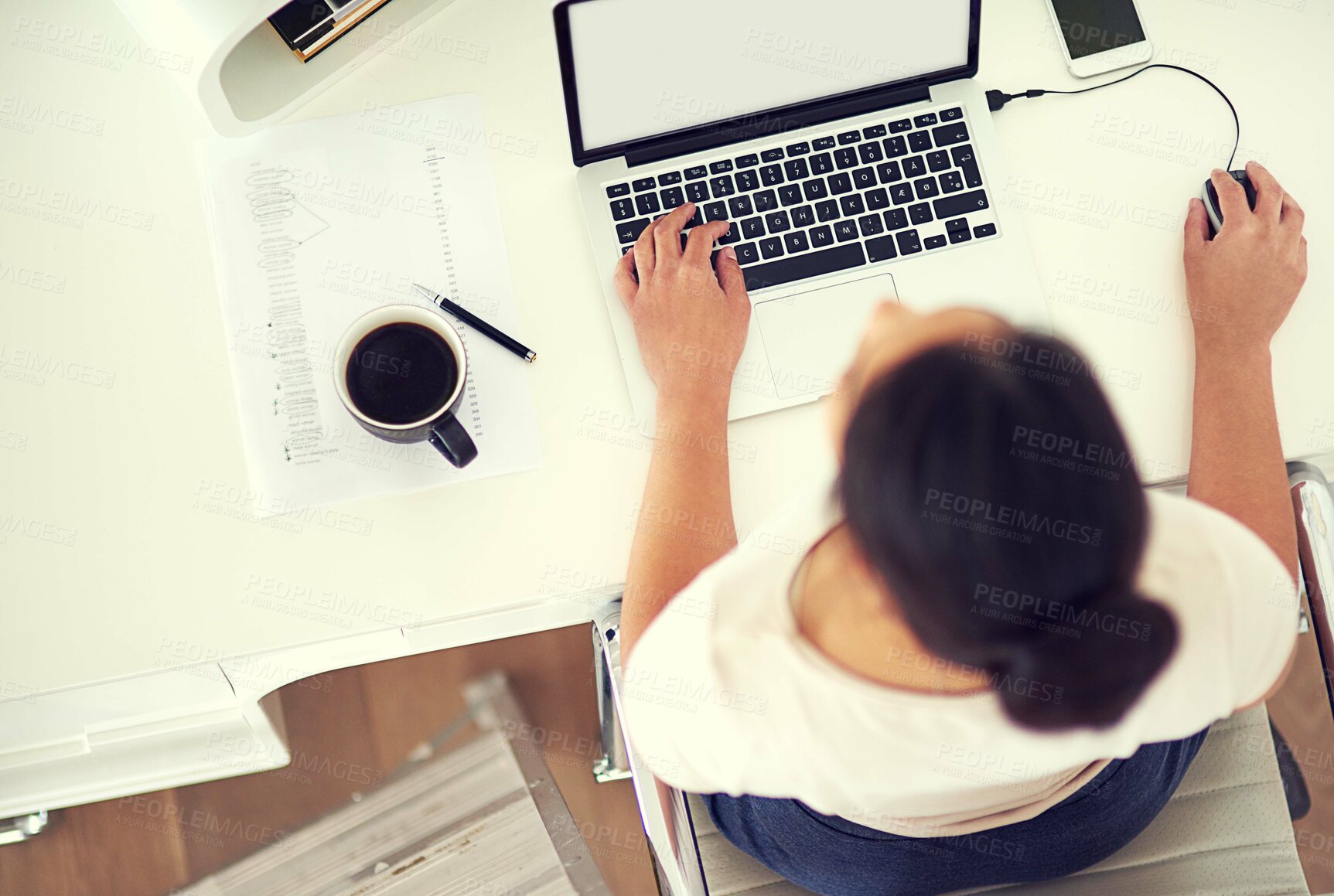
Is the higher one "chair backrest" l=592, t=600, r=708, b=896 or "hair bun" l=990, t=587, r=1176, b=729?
"hair bun" l=990, t=587, r=1176, b=729

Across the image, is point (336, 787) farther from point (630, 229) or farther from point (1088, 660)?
point (1088, 660)

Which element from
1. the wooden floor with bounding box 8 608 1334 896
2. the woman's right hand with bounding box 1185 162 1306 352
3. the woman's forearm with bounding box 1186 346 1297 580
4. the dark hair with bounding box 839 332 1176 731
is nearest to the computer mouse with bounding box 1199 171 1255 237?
the woman's right hand with bounding box 1185 162 1306 352

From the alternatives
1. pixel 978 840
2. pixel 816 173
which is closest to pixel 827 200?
pixel 816 173

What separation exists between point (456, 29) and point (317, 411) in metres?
0.40

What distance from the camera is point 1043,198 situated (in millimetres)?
914

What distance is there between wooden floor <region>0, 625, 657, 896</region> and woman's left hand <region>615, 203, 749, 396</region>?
2.53 feet

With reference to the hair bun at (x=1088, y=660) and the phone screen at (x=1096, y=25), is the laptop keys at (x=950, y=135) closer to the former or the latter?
the phone screen at (x=1096, y=25)

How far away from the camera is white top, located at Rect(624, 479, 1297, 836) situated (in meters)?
0.62

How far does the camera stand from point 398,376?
2.60 feet

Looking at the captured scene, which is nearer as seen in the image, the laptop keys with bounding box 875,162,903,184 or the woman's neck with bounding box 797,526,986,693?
the woman's neck with bounding box 797,526,986,693

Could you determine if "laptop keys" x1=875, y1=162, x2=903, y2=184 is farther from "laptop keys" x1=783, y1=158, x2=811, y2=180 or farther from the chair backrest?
the chair backrest

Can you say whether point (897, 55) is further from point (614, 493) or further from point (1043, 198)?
point (614, 493)

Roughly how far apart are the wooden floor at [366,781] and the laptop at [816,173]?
80 centimetres

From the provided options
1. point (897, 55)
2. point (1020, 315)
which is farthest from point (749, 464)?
point (897, 55)
